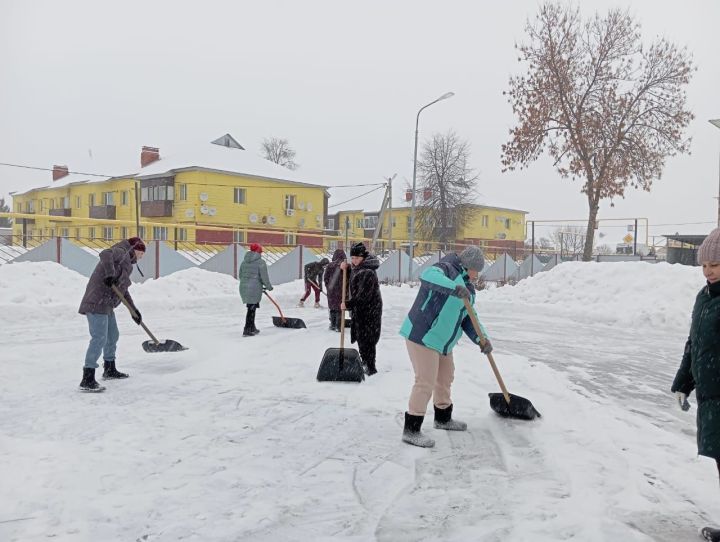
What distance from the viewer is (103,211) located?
133 ft

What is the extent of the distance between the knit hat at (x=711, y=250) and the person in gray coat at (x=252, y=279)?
7.37m

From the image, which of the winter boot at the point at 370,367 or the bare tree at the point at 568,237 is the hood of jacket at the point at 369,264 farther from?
the bare tree at the point at 568,237

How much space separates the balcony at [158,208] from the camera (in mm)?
37188

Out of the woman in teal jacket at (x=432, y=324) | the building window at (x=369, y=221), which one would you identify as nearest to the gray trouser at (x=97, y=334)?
the woman in teal jacket at (x=432, y=324)

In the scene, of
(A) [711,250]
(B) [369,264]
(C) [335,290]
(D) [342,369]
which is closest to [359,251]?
(B) [369,264]

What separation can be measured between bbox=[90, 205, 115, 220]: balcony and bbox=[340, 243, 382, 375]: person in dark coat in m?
37.8

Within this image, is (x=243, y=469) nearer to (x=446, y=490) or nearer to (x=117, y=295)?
(x=446, y=490)

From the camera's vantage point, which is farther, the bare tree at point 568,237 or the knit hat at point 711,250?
the bare tree at point 568,237

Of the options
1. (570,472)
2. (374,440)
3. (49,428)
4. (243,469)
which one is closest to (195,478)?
(243,469)

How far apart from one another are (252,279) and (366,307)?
3.29 metres

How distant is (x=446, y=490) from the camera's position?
348 cm

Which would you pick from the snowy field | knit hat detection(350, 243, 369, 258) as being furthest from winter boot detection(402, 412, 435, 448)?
knit hat detection(350, 243, 369, 258)

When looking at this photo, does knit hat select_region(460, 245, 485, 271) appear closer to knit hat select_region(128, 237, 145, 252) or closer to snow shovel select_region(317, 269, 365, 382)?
snow shovel select_region(317, 269, 365, 382)

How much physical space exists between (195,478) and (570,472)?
8.06 ft
